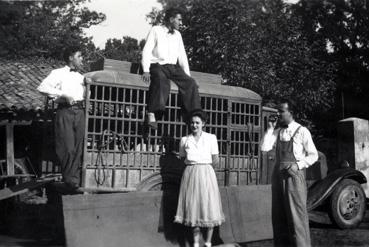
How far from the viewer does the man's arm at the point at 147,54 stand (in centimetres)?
553

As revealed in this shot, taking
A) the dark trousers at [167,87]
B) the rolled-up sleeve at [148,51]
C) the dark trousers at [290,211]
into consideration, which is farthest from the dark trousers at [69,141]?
the dark trousers at [290,211]

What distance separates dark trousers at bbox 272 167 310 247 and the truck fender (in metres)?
1.98

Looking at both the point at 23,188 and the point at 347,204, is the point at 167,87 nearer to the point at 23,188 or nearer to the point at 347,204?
the point at 23,188

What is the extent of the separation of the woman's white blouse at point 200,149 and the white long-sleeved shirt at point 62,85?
1.42 meters

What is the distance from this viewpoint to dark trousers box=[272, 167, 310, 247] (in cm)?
474

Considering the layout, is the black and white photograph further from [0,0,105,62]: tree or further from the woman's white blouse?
[0,0,105,62]: tree

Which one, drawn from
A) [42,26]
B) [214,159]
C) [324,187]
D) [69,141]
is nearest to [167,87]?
[214,159]

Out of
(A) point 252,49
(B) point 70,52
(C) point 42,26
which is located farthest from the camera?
(C) point 42,26

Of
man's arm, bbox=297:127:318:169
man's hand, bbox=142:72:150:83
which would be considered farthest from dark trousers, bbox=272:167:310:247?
man's hand, bbox=142:72:150:83

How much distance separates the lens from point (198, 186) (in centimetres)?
501

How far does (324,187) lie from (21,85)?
11.5 meters

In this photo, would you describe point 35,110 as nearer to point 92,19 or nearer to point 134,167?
point 134,167

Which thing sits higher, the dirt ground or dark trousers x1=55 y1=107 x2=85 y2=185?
dark trousers x1=55 y1=107 x2=85 y2=185

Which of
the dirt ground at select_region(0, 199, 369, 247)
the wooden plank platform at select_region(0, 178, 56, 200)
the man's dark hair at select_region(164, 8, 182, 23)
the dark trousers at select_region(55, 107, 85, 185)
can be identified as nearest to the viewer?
the dark trousers at select_region(55, 107, 85, 185)
